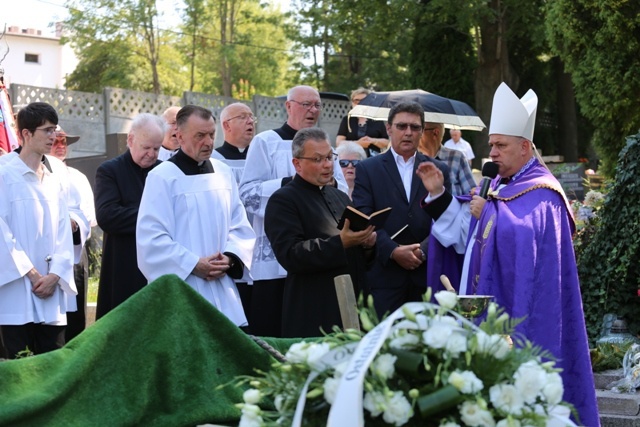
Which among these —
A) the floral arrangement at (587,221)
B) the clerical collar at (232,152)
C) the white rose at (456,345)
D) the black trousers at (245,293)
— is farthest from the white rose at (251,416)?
the floral arrangement at (587,221)

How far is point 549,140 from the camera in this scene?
33625 millimetres

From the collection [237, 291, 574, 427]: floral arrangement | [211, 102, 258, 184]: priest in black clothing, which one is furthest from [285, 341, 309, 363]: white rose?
[211, 102, 258, 184]: priest in black clothing

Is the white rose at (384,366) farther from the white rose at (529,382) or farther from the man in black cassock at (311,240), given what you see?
the man in black cassock at (311,240)

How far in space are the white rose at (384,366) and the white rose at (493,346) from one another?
0.78 feet

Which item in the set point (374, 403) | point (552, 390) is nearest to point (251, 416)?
point (374, 403)

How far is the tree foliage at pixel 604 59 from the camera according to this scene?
18547 mm

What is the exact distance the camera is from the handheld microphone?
679cm

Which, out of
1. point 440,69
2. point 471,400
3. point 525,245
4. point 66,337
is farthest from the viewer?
point 440,69

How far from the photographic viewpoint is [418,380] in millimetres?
3068

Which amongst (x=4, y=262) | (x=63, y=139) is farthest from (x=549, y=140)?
(x=4, y=262)

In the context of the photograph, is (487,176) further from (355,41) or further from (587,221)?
(355,41)

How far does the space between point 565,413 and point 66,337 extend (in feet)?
21.2

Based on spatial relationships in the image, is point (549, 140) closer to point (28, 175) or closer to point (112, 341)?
point (28, 175)

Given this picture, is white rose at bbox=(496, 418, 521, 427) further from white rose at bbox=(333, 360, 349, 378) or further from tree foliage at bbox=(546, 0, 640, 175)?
tree foliage at bbox=(546, 0, 640, 175)
